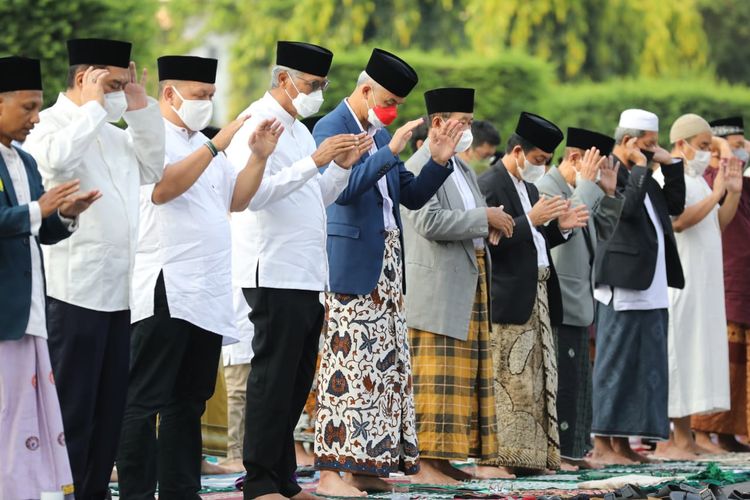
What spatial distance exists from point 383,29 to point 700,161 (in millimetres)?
18877

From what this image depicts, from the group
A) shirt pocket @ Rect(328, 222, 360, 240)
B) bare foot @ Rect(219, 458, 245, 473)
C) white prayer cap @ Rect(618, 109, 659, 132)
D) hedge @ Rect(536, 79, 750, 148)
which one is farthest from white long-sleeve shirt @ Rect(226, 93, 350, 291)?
hedge @ Rect(536, 79, 750, 148)

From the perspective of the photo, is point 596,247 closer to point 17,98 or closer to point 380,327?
point 380,327

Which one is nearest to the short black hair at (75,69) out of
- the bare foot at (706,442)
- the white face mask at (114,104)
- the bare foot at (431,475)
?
the white face mask at (114,104)

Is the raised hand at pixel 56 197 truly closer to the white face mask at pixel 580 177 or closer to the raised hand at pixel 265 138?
the raised hand at pixel 265 138

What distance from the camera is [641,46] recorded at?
31375mm

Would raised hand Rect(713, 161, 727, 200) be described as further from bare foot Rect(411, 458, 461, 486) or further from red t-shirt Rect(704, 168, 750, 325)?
bare foot Rect(411, 458, 461, 486)

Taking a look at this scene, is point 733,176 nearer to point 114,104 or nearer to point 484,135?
point 484,135

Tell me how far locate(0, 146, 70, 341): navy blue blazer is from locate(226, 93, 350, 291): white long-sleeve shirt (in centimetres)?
142

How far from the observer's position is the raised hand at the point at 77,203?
5301 millimetres

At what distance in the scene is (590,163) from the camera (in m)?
9.59

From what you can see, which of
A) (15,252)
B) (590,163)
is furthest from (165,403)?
(590,163)

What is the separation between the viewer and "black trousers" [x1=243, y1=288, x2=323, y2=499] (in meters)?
6.79

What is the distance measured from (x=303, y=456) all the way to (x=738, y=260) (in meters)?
3.78

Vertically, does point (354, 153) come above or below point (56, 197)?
above
